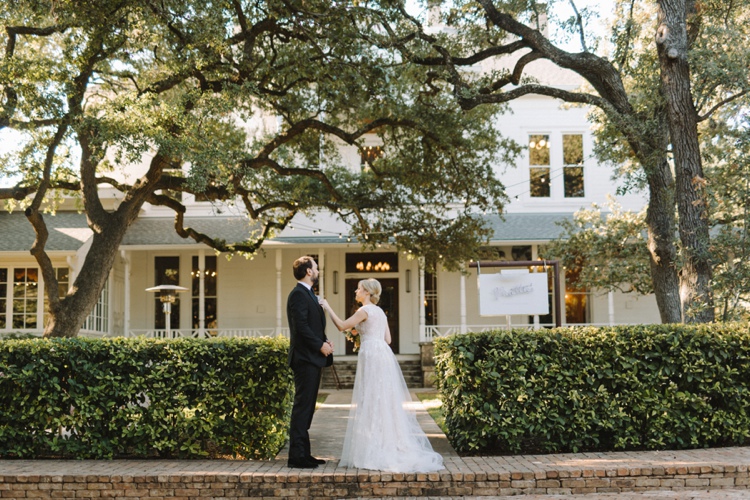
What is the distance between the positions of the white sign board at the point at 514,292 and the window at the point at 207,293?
46.1 ft

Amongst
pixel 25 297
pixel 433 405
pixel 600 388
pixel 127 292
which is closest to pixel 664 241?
pixel 600 388

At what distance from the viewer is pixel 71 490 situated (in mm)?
7164

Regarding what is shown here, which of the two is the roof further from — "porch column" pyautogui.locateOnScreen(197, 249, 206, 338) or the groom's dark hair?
the groom's dark hair

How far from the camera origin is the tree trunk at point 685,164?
34.4ft

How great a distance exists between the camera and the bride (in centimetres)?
752

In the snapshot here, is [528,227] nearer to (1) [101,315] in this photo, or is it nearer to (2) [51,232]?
(1) [101,315]

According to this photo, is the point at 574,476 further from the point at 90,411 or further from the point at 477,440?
the point at 90,411

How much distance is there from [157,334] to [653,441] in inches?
648

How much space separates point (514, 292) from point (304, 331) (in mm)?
3923

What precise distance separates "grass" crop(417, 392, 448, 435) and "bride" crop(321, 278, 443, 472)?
7.95ft

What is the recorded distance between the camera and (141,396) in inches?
323

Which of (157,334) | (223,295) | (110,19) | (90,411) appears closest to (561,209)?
(223,295)

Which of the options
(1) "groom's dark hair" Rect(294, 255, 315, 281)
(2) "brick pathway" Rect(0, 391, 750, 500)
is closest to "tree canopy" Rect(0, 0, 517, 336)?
(1) "groom's dark hair" Rect(294, 255, 315, 281)

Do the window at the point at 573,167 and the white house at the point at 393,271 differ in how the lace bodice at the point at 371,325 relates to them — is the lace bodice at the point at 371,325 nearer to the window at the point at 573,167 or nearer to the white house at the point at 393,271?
the white house at the point at 393,271
